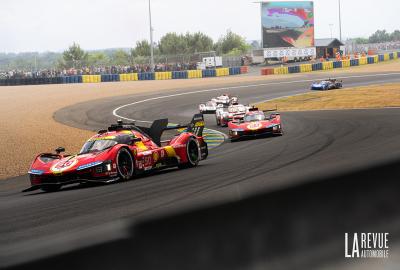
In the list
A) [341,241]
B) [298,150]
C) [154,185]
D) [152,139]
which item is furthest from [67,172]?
[341,241]

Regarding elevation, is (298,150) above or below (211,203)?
below

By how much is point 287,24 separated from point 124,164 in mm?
82297

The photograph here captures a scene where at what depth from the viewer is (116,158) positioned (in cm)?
1353

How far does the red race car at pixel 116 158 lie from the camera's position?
43.5 feet

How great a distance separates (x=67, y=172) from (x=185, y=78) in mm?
62021

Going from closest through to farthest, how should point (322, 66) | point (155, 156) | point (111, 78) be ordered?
point (155, 156) < point (111, 78) < point (322, 66)

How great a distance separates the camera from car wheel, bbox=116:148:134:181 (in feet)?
44.8

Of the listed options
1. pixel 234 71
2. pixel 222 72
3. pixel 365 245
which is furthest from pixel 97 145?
pixel 234 71

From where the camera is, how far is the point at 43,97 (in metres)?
54.3

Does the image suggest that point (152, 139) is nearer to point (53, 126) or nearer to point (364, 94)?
point (53, 126)

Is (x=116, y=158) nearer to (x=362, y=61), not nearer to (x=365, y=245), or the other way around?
(x=365, y=245)

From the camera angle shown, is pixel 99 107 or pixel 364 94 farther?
pixel 99 107

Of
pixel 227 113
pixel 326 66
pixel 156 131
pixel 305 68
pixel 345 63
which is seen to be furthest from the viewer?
pixel 345 63

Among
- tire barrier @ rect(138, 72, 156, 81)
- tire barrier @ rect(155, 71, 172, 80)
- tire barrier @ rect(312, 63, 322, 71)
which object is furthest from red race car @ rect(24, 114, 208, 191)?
tire barrier @ rect(312, 63, 322, 71)
